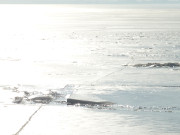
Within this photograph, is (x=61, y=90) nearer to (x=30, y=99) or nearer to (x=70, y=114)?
(x=30, y=99)

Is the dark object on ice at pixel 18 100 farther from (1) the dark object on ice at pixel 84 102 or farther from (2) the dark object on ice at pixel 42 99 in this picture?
(1) the dark object on ice at pixel 84 102

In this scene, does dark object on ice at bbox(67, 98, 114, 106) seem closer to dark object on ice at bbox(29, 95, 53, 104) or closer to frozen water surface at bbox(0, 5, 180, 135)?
frozen water surface at bbox(0, 5, 180, 135)

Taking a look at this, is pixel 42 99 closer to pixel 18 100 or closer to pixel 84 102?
pixel 18 100

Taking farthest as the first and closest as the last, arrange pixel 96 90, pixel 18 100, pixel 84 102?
1. pixel 96 90
2. pixel 18 100
3. pixel 84 102

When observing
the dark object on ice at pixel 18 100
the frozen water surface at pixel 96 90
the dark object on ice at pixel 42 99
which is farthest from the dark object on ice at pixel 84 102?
the dark object on ice at pixel 18 100

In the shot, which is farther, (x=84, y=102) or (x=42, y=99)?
(x=42, y=99)

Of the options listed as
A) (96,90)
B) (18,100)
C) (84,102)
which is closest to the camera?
(84,102)

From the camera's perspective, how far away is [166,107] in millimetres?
8016

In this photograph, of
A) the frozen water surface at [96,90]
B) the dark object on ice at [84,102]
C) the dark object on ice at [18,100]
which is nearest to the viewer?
the frozen water surface at [96,90]

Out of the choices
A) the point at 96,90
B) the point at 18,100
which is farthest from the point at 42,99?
the point at 96,90

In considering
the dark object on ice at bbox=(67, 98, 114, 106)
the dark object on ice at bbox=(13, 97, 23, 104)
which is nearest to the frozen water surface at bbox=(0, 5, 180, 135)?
the dark object on ice at bbox=(13, 97, 23, 104)

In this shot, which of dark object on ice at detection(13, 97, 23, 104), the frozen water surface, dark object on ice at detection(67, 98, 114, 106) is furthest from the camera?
dark object on ice at detection(13, 97, 23, 104)

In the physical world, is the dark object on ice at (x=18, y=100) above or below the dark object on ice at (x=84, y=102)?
above

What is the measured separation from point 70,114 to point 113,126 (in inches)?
38.4
